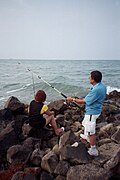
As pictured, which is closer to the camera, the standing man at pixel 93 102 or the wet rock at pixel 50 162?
the wet rock at pixel 50 162

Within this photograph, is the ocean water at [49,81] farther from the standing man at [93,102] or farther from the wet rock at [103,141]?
the standing man at [93,102]

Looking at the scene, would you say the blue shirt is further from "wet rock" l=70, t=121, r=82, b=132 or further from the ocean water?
the ocean water

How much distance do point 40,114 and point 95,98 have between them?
79.8 inches

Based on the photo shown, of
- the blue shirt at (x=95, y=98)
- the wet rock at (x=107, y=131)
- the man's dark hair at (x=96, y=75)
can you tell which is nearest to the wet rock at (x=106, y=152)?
the wet rock at (x=107, y=131)

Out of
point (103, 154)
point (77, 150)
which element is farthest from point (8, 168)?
point (103, 154)

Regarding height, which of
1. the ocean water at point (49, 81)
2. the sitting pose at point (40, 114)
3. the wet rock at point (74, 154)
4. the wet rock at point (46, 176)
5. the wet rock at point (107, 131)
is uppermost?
the sitting pose at point (40, 114)

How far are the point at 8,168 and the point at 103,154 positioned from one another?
2.27m

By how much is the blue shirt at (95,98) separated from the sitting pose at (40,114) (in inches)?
66.5

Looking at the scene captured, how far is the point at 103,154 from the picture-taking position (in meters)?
5.75

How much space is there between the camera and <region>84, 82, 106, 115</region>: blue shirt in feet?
18.4

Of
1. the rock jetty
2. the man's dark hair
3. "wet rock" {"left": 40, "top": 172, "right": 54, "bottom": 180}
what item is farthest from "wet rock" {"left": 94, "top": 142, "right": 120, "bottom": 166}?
the man's dark hair

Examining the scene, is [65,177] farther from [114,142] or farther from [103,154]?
[114,142]

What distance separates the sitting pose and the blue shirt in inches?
66.5

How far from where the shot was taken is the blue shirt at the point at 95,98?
5613mm
